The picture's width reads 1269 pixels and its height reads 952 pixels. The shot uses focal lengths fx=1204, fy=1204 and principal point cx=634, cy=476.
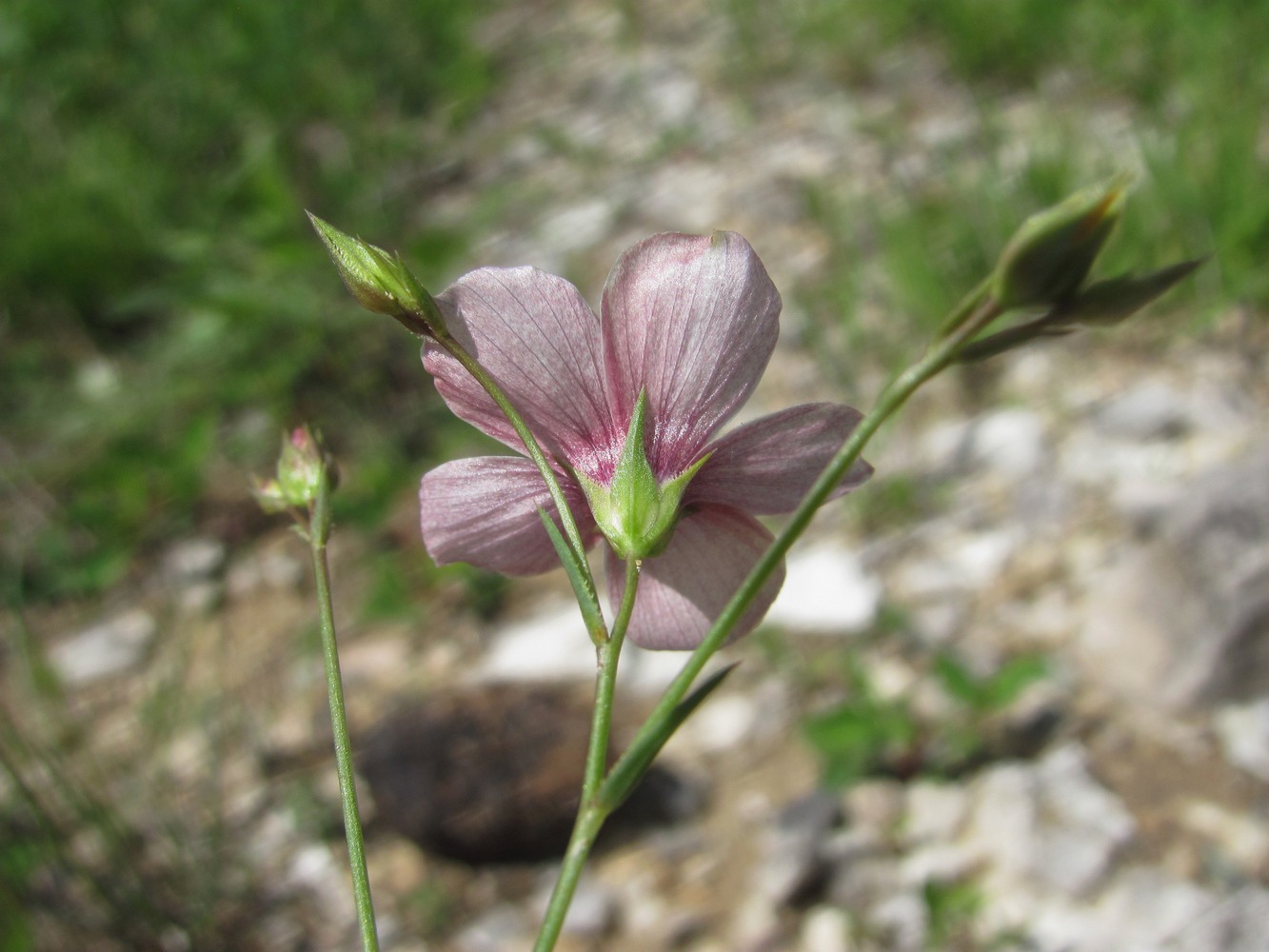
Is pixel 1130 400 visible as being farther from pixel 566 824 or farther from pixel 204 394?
pixel 204 394

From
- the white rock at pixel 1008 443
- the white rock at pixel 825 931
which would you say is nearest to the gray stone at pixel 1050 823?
the white rock at pixel 825 931

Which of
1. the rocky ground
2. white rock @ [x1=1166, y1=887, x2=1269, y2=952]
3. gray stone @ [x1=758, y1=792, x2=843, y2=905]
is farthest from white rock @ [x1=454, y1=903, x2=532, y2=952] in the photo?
white rock @ [x1=1166, y1=887, x2=1269, y2=952]

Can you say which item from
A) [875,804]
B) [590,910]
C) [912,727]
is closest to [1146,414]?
[912,727]

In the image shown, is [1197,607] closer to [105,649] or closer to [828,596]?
[828,596]

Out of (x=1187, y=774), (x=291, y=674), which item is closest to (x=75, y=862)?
(x=291, y=674)

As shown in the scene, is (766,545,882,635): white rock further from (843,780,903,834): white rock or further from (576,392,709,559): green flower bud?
(576,392,709,559): green flower bud
